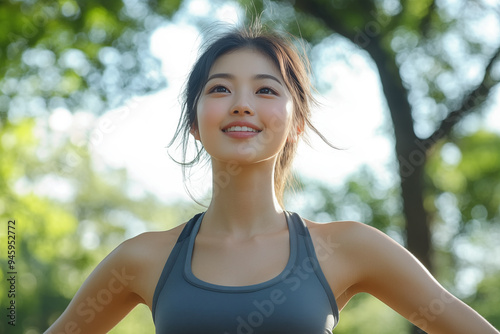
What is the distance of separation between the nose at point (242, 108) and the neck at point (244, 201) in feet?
0.52

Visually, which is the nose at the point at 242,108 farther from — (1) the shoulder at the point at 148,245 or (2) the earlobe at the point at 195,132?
(1) the shoulder at the point at 148,245

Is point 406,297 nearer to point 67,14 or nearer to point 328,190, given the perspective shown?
point 67,14

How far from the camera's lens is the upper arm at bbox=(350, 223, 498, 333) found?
5.24 ft

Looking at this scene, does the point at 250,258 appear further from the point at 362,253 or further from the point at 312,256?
Result: the point at 362,253

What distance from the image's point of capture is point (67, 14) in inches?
262

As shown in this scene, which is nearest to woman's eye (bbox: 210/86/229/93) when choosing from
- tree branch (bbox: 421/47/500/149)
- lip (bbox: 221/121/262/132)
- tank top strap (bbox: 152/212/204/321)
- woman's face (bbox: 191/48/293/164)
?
woman's face (bbox: 191/48/293/164)

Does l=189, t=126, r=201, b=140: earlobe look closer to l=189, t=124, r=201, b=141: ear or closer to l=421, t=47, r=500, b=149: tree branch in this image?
l=189, t=124, r=201, b=141: ear

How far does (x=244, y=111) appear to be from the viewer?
1702mm

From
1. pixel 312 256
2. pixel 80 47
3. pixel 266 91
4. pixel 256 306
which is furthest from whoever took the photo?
pixel 80 47

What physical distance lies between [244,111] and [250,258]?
0.39 meters

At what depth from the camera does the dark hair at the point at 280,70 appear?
1.89 metres

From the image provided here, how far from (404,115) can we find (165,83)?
2365mm

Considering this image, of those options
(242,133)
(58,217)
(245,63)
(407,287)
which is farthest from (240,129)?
(58,217)

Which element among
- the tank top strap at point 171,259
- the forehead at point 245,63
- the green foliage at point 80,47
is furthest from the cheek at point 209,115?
the green foliage at point 80,47
